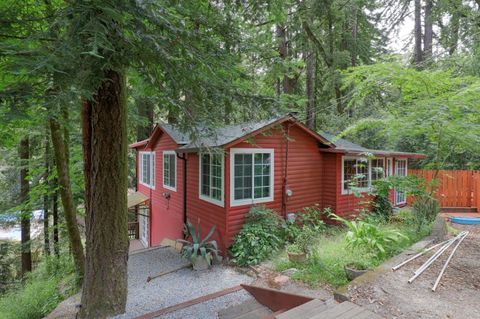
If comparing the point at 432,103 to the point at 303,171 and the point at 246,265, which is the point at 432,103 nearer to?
the point at 303,171

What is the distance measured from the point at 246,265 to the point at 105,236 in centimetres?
331

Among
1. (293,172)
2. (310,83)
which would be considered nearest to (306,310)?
(293,172)

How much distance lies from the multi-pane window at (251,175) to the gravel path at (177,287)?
5.94 ft

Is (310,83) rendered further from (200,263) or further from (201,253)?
(200,263)

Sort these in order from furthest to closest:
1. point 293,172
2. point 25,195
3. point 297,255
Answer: point 25,195, point 293,172, point 297,255

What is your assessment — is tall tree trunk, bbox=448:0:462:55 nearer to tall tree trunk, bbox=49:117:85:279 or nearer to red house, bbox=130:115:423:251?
red house, bbox=130:115:423:251

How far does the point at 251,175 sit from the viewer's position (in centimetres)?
738

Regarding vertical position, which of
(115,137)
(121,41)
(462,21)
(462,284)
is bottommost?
(462,284)

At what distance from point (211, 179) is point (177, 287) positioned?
2.74 m

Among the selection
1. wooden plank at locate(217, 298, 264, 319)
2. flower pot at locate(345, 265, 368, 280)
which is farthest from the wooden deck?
flower pot at locate(345, 265, 368, 280)

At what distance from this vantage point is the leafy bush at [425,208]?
7213 mm

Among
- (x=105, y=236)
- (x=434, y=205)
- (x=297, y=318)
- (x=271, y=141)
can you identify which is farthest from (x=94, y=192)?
(x=434, y=205)

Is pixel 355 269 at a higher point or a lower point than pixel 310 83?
lower

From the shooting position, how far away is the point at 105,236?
4.22 meters
